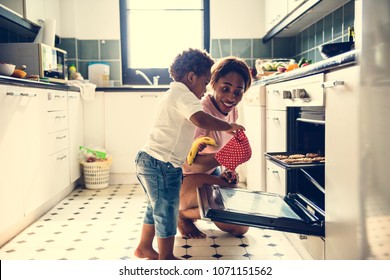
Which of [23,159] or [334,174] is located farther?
[23,159]

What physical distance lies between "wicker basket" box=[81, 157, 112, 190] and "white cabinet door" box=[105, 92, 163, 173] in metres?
0.15

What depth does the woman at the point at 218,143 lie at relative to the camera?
1.81 metres

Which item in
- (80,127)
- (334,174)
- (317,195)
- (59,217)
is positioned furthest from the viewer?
(80,127)

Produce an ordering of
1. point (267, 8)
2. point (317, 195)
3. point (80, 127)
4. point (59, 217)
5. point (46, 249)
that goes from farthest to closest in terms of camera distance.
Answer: point (267, 8) → point (80, 127) → point (59, 217) → point (46, 249) → point (317, 195)

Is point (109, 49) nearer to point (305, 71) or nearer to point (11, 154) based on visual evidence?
point (11, 154)

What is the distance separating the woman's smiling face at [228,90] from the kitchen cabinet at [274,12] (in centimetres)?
115

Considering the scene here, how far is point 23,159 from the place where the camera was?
2.04 meters

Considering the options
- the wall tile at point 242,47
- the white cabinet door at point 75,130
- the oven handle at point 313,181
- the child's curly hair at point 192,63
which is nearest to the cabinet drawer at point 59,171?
the white cabinet door at point 75,130

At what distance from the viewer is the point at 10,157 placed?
1896 mm

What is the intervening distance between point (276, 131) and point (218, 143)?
326mm

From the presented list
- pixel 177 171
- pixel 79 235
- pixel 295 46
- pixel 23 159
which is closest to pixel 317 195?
pixel 177 171

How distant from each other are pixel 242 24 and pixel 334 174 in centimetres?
251

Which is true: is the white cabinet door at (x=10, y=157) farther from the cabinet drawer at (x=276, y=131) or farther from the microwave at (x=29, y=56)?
the cabinet drawer at (x=276, y=131)

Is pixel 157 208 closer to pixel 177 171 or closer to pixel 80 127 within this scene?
pixel 177 171
